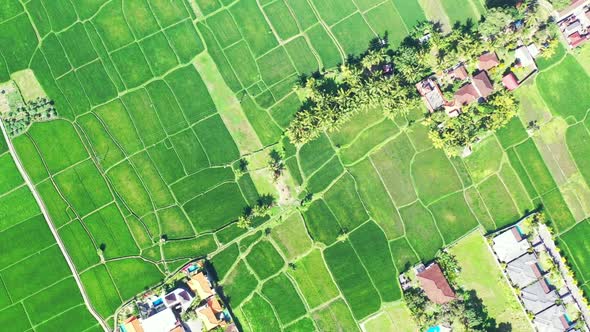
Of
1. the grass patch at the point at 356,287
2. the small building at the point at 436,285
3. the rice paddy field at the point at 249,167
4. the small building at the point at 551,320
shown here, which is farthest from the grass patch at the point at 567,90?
the grass patch at the point at 356,287

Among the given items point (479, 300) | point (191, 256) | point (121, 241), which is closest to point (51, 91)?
point (121, 241)

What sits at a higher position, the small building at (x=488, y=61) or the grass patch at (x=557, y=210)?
the small building at (x=488, y=61)

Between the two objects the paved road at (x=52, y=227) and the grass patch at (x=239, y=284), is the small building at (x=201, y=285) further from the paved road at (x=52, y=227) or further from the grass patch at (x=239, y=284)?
the paved road at (x=52, y=227)

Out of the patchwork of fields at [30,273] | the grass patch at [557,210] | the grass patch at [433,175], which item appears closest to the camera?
the patchwork of fields at [30,273]

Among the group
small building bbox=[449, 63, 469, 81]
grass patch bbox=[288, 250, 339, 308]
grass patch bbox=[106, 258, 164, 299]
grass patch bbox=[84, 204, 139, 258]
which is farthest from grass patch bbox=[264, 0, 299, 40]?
grass patch bbox=[106, 258, 164, 299]

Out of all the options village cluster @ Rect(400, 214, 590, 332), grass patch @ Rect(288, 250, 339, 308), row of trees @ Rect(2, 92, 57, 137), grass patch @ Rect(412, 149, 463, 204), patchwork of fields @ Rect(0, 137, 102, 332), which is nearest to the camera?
patchwork of fields @ Rect(0, 137, 102, 332)

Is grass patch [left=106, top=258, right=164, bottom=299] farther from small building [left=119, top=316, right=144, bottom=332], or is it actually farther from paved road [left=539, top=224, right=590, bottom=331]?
paved road [left=539, top=224, right=590, bottom=331]
